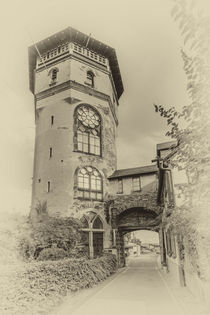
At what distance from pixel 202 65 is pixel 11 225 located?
480 inches

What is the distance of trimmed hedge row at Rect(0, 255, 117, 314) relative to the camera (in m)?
7.23

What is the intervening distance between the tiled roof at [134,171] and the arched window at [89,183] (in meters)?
1.61

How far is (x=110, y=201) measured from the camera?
24.7m

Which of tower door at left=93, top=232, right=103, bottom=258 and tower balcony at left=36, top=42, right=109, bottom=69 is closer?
tower door at left=93, top=232, right=103, bottom=258

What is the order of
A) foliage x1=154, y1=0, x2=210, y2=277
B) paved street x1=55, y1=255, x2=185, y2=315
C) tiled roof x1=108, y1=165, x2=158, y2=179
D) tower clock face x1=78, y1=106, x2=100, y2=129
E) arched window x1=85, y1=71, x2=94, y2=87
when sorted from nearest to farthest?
foliage x1=154, y1=0, x2=210, y2=277 → paved street x1=55, y1=255, x2=185, y2=315 → tiled roof x1=108, y1=165, x2=158, y2=179 → tower clock face x1=78, y1=106, x2=100, y2=129 → arched window x1=85, y1=71, x2=94, y2=87

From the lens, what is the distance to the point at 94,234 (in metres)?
23.1

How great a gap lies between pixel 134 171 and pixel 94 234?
23.8 ft

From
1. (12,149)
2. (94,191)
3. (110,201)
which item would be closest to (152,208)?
(110,201)

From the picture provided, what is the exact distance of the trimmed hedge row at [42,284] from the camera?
7227mm

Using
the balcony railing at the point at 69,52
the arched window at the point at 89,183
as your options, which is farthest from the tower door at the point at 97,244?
the balcony railing at the point at 69,52

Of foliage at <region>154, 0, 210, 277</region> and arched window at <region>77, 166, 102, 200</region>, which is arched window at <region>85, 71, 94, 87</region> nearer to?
arched window at <region>77, 166, 102, 200</region>

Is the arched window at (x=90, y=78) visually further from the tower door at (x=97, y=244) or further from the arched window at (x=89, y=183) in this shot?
the tower door at (x=97, y=244)

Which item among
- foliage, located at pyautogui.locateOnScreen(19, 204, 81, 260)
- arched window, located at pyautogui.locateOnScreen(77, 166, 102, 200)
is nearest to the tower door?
foliage, located at pyautogui.locateOnScreen(19, 204, 81, 260)

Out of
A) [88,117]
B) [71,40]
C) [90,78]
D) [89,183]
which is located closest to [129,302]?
[89,183]
